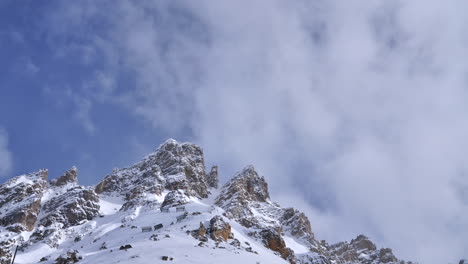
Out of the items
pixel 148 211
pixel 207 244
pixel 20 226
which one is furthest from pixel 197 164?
pixel 207 244

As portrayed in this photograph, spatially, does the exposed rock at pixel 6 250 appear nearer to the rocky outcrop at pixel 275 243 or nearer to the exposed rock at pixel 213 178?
the rocky outcrop at pixel 275 243

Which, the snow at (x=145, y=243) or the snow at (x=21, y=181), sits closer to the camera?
the snow at (x=145, y=243)

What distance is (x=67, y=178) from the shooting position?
142000 mm

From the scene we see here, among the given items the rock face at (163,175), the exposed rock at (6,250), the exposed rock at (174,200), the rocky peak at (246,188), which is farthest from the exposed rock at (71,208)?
the rocky peak at (246,188)

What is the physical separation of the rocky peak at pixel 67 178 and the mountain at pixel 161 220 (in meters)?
0.34

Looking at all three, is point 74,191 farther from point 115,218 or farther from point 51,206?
point 115,218

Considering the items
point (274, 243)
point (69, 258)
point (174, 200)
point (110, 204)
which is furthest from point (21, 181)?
point (69, 258)

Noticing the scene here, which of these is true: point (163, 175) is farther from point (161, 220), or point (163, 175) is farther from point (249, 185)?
point (161, 220)

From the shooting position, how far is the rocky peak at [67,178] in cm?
13988

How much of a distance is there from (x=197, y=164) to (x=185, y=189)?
1158 inches

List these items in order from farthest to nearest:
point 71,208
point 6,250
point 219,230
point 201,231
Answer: point 71,208
point 6,250
point 219,230
point 201,231

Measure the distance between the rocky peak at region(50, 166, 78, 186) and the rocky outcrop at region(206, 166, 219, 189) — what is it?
5277 centimetres

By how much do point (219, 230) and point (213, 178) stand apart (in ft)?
356

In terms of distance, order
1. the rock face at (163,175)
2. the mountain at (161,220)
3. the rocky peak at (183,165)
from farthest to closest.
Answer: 1. the rocky peak at (183,165)
2. the rock face at (163,175)
3. the mountain at (161,220)
